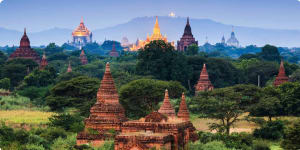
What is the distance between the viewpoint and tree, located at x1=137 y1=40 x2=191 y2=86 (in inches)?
3302

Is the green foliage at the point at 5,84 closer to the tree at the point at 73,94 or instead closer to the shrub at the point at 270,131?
the tree at the point at 73,94

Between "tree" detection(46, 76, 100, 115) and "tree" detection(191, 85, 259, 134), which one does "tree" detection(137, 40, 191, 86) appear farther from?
"tree" detection(191, 85, 259, 134)

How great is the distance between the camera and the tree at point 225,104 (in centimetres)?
4938

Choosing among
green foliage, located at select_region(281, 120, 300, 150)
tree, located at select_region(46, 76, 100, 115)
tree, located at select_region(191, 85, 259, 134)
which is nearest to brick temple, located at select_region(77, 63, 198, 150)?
green foliage, located at select_region(281, 120, 300, 150)

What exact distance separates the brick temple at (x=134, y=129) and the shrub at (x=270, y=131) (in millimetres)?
11514

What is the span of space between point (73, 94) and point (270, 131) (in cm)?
1897

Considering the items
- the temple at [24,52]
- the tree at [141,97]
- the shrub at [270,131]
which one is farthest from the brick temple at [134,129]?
the temple at [24,52]

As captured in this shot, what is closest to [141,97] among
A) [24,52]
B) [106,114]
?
[106,114]

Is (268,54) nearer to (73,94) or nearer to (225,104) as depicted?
(73,94)

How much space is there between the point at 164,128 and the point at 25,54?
7712 centimetres

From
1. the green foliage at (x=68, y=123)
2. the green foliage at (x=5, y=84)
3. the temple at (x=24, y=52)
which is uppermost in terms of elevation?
the temple at (x=24, y=52)

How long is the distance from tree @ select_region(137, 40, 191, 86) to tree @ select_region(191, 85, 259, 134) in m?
30.6

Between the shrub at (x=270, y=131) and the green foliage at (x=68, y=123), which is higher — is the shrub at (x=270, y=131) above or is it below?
below

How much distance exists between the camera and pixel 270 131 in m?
49.9
